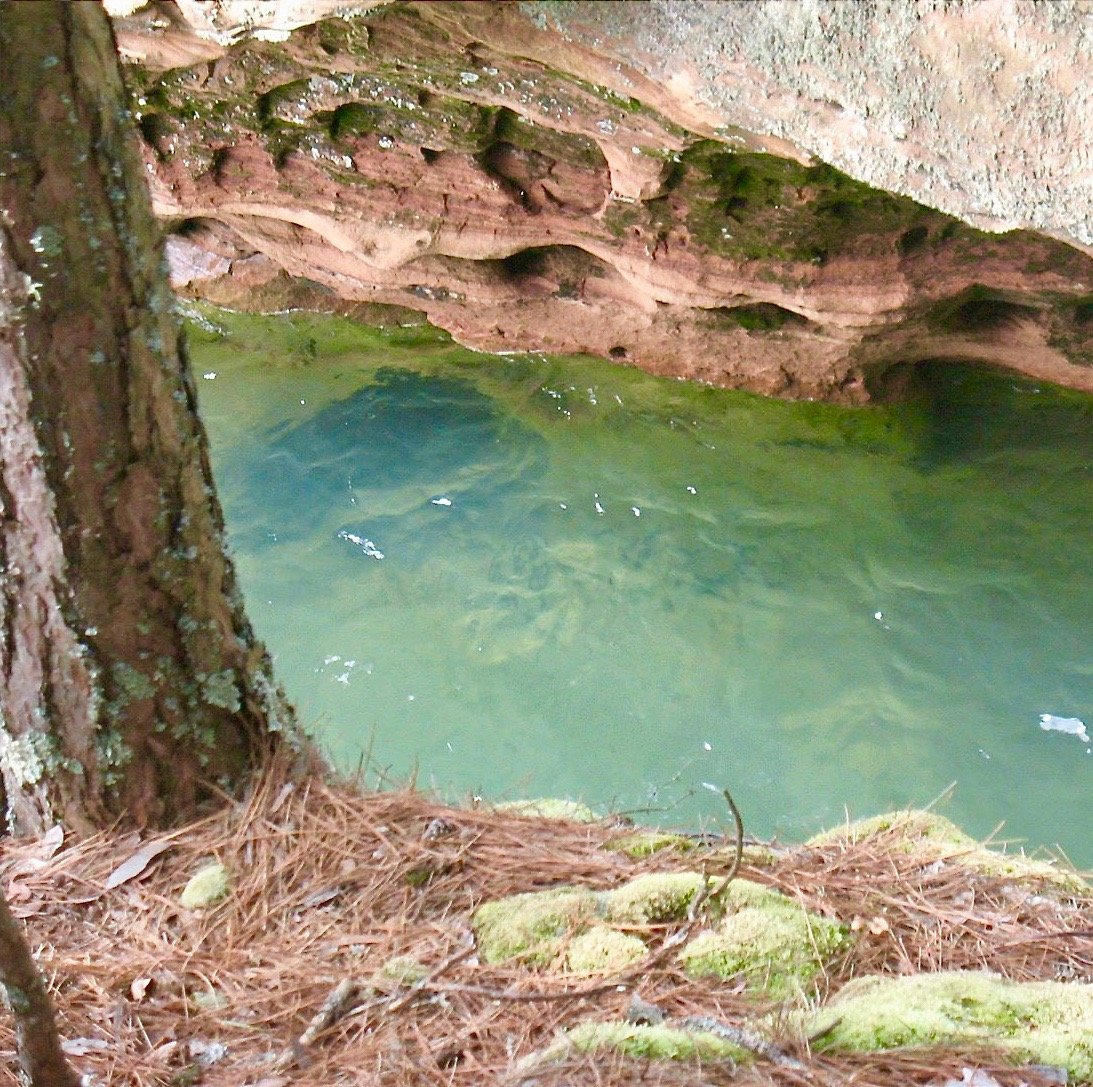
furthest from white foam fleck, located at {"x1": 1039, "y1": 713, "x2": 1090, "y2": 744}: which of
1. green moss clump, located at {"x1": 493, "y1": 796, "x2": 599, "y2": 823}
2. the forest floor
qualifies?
green moss clump, located at {"x1": 493, "y1": 796, "x2": 599, "y2": 823}

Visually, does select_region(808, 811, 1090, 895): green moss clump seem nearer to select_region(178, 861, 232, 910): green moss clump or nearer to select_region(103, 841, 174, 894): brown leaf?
select_region(178, 861, 232, 910): green moss clump

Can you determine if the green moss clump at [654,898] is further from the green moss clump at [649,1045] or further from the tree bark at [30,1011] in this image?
the tree bark at [30,1011]

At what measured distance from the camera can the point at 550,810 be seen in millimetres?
2834

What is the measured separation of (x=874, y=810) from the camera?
4535 millimetres

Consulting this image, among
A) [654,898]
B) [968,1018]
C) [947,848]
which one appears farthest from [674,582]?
[968,1018]

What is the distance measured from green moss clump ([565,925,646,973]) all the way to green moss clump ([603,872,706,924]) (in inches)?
2.5

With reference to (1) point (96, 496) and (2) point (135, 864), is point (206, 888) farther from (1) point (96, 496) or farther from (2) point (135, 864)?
(1) point (96, 496)

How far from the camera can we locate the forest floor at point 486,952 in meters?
1.64

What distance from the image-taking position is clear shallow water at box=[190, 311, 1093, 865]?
15.6 ft

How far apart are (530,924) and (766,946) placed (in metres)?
0.41

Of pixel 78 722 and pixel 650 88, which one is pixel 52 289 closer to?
pixel 78 722

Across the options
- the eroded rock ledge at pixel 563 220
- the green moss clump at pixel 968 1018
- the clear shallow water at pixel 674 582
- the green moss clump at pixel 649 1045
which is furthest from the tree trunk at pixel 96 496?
the eroded rock ledge at pixel 563 220

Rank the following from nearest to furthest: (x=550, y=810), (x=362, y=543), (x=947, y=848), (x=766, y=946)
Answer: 1. (x=766, y=946)
2. (x=947, y=848)
3. (x=550, y=810)
4. (x=362, y=543)

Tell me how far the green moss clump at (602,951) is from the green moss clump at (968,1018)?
33 centimetres
